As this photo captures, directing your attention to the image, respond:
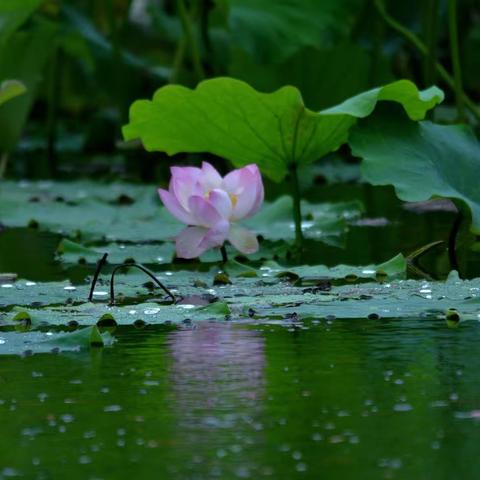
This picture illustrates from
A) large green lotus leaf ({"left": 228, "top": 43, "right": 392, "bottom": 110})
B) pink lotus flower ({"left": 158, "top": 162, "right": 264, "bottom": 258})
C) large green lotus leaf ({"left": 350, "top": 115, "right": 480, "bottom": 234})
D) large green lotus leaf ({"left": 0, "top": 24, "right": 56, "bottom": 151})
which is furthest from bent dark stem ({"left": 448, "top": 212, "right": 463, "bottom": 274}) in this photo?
large green lotus leaf ({"left": 0, "top": 24, "right": 56, "bottom": 151})

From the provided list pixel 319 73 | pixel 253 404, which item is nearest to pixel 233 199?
pixel 253 404

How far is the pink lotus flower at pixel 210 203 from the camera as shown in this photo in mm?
3381

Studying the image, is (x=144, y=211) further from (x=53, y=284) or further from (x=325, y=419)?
(x=325, y=419)

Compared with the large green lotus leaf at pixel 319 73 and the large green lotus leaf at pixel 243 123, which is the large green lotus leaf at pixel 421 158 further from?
the large green lotus leaf at pixel 319 73

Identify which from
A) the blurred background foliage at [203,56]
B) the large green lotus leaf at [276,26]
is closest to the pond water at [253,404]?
the blurred background foliage at [203,56]

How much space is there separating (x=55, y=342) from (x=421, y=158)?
105 centimetres

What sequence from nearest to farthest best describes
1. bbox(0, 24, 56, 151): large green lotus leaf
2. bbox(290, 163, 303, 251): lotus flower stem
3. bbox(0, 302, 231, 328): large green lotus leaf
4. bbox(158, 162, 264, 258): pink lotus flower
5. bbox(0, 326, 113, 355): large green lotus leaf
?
bbox(0, 326, 113, 355): large green lotus leaf, bbox(0, 302, 231, 328): large green lotus leaf, bbox(158, 162, 264, 258): pink lotus flower, bbox(290, 163, 303, 251): lotus flower stem, bbox(0, 24, 56, 151): large green lotus leaf

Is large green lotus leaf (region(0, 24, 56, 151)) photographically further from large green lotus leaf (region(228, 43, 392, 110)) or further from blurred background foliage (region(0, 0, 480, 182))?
large green lotus leaf (region(228, 43, 392, 110))

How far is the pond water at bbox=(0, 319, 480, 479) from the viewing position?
179 centimetres

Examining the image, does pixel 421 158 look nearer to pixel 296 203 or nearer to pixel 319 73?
pixel 296 203

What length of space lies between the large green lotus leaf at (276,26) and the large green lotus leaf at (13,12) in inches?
25.4

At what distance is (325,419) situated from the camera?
1.99m

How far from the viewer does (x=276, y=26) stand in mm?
5730

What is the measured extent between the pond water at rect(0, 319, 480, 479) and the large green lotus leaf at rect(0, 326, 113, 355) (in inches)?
1.3
